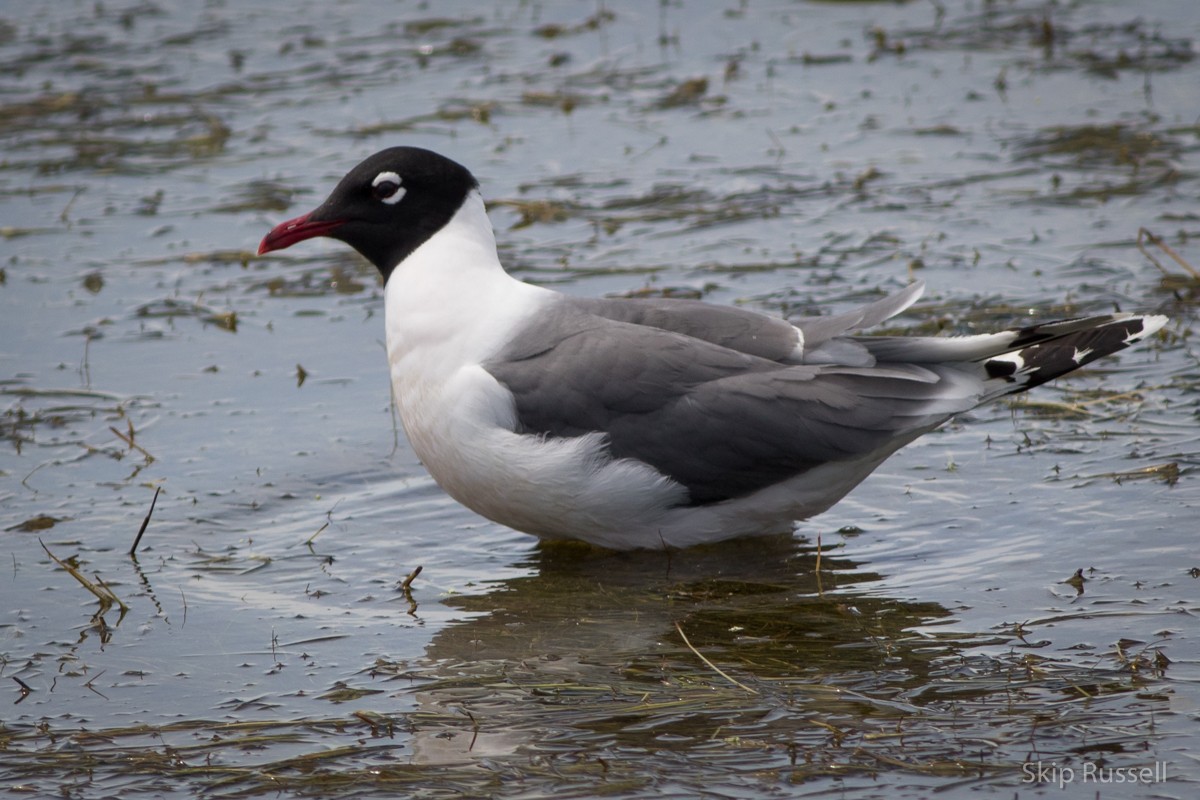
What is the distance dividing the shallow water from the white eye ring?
4.13 feet

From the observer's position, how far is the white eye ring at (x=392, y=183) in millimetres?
6266

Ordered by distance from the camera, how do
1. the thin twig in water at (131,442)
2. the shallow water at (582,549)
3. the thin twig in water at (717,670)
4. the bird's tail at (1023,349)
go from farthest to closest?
the thin twig in water at (131,442) < the bird's tail at (1023,349) < the thin twig in water at (717,670) < the shallow water at (582,549)

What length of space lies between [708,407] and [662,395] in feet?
0.56

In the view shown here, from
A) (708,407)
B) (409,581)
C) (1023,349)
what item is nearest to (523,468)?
(409,581)

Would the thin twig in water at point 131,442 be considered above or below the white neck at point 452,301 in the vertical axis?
below

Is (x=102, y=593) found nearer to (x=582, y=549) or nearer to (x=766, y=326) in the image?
(x=582, y=549)

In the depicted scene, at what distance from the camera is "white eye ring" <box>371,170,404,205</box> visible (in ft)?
20.6

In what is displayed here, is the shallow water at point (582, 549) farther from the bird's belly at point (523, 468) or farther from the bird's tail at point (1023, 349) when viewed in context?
the bird's tail at point (1023, 349)

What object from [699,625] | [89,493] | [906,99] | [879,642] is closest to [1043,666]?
[879,642]

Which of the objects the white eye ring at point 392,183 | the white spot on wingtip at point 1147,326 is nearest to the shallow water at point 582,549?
the white spot on wingtip at point 1147,326

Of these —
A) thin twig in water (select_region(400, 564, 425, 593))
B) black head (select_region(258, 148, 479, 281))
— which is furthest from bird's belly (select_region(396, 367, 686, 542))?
black head (select_region(258, 148, 479, 281))

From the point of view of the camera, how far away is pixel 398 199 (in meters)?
6.28

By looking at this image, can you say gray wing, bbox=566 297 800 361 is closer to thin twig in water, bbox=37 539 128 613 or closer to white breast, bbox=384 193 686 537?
white breast, bbox=384 193 686 537

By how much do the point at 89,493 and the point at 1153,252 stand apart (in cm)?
559
